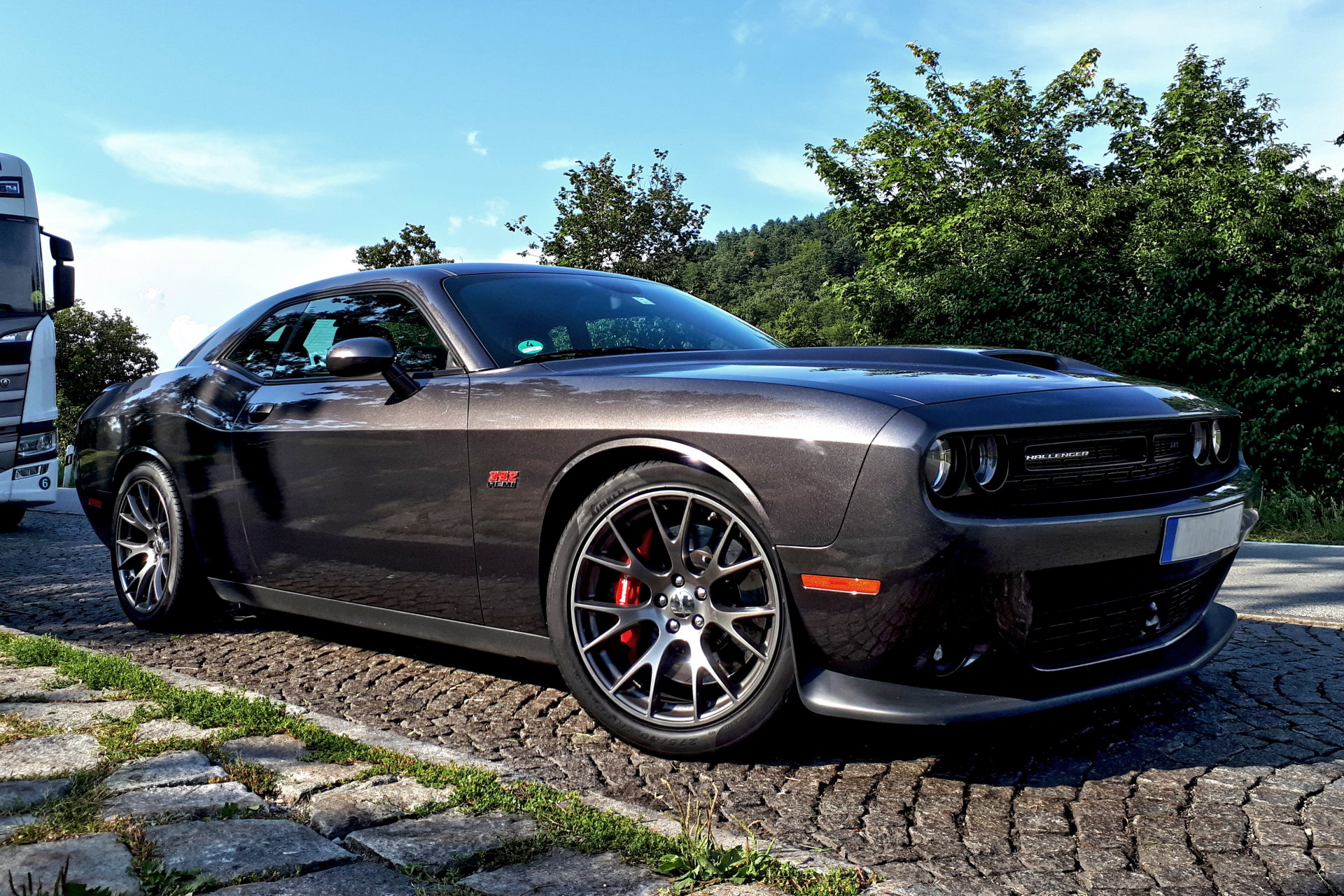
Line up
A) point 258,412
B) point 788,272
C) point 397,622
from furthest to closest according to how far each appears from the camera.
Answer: point 788,272 < point 258,412 < point 397,622

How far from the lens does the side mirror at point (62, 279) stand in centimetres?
1015

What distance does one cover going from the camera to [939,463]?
253 centimetres

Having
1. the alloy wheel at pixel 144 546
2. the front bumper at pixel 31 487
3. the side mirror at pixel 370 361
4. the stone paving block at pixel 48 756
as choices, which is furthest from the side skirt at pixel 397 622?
the front bumper at pixel 31 487

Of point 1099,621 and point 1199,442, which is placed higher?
point 1199,442

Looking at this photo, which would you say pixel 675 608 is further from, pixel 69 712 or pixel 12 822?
pixel 69 712

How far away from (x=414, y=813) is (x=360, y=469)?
60.6 inches

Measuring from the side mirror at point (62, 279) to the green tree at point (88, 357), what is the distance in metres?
39.9

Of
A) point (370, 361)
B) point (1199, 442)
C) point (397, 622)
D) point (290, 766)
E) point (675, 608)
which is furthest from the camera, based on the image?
point (397, 622)

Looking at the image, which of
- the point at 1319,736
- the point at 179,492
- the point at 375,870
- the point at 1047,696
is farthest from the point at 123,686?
the point at 1319,736

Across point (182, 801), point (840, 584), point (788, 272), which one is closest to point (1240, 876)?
point (840, 584)

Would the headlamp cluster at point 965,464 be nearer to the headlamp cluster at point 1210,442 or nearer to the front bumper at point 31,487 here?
the headlamp cluster at point 1210,442

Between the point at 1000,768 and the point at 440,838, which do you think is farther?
the point at 1000,768

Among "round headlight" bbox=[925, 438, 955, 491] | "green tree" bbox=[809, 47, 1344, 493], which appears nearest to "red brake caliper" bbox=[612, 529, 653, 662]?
"round headlight" bbox=[925, 438, 955, 491]

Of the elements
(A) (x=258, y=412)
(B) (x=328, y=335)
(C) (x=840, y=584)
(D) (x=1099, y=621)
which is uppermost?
(B) (x=328, y=335)
